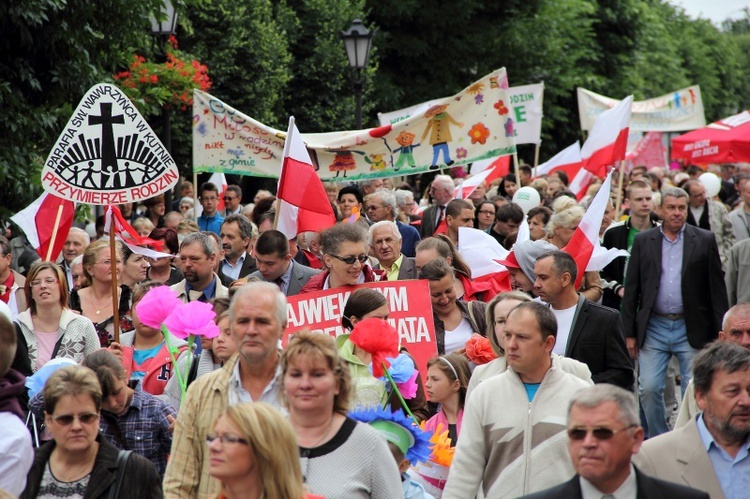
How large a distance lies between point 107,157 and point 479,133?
19.7 ft

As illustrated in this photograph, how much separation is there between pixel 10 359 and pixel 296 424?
1.16 metres

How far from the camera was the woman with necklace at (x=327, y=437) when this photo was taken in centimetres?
476

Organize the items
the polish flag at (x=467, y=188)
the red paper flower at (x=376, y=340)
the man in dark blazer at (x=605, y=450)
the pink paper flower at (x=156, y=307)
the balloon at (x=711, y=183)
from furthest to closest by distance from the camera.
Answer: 1. the balloon at (x=711, y=183)
2. the polish flag at (x=467, y=188)
3. the pink paper flower at (x=156, y=307)
4. the red paper flower at (x=376, y=340)
5. the man in dark blazer at (x=605, y=450)

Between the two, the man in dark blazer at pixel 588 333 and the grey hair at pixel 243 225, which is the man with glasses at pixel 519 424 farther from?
the grey hair at pixel 243 225

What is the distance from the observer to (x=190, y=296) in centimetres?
912

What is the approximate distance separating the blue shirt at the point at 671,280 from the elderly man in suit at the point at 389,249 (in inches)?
84.8

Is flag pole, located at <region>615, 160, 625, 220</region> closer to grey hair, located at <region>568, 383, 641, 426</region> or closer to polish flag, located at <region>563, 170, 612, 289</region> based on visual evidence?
polish flag, located at <region>563, 170, 612, 289</region>

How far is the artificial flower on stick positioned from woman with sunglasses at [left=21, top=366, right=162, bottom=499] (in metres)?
1.20

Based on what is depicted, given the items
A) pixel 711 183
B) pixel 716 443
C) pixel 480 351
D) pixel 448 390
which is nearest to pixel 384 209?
pixel 480 351

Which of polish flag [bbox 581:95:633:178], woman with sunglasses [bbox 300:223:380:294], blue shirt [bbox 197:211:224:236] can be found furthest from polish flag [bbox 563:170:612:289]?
blue shirt [bbox 197:211:224:236]

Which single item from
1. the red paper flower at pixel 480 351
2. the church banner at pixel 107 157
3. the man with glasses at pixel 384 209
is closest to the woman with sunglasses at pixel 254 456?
the red paper flower at pixel 480 351

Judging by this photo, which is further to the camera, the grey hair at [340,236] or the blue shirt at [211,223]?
the blue shirt at [211,223]

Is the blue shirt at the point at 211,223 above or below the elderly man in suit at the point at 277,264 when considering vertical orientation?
above

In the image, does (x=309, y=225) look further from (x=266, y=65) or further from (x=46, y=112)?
(x=266, y=65)
